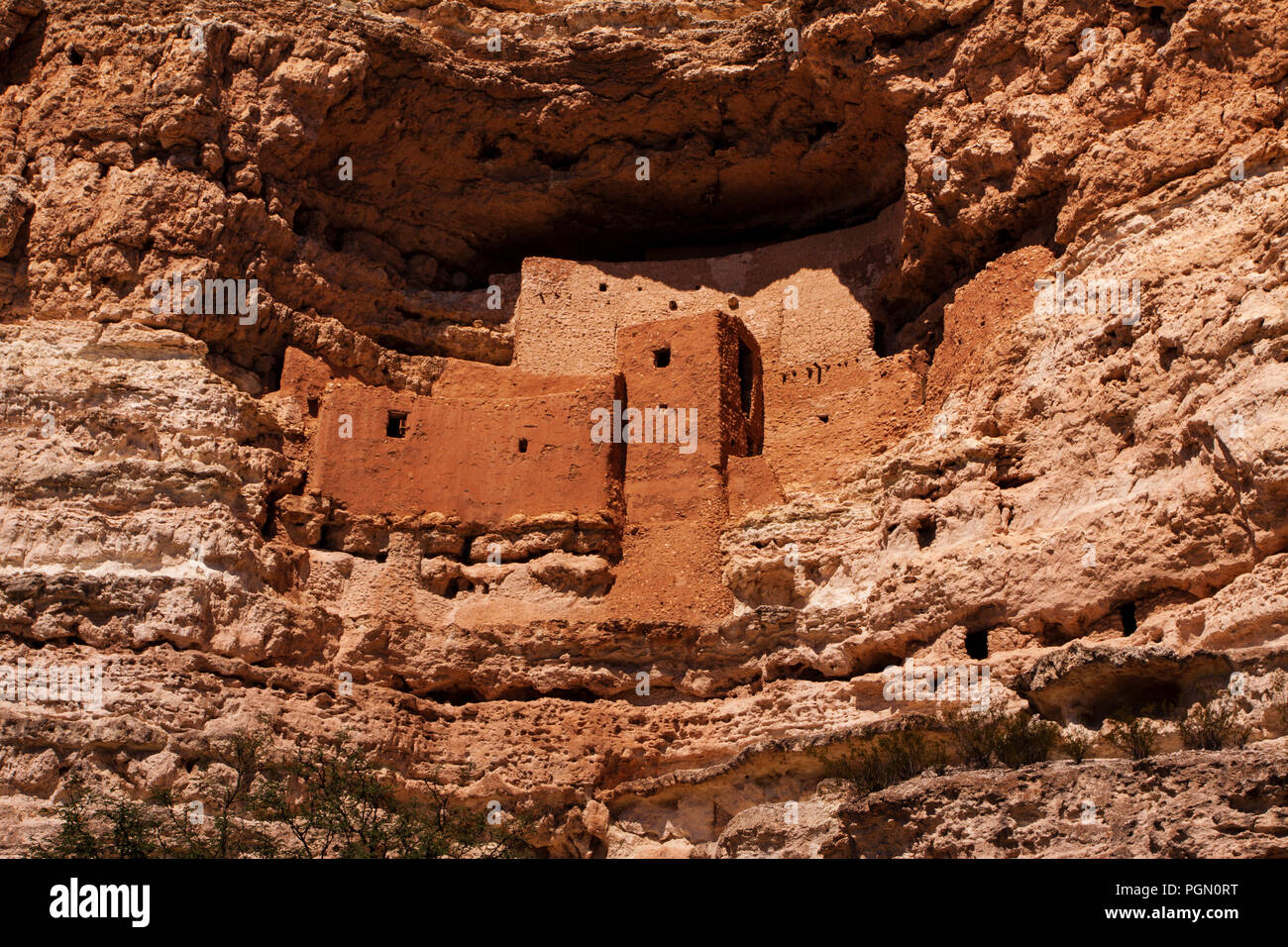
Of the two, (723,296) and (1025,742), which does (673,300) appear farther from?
(1025,742)

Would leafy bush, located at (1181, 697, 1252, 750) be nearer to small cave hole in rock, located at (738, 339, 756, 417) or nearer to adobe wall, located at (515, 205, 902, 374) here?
small cave hole in rock, located at (738, 339, 756, 417)

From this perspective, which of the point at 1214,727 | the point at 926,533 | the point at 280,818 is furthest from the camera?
the point at 926,533

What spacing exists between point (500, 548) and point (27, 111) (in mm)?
7711

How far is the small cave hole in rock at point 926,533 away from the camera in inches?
696

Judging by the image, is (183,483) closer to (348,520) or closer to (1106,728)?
(348,520)

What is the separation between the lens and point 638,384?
20812mm

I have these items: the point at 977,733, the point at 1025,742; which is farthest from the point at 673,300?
the point at 1025,742

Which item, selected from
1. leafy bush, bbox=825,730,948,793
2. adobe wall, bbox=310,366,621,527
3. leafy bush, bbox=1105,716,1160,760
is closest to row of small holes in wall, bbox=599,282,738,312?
adobe wall, bbox=310,366,621,527

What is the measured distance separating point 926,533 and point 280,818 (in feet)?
22.1

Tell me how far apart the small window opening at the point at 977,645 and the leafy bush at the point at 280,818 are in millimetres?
4412

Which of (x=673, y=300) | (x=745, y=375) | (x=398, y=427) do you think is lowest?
(x=398, y=427)

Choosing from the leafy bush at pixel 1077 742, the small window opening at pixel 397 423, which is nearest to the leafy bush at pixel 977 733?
the leafy bush at pixel 1077 742

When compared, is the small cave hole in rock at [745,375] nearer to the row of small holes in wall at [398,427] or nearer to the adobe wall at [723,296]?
the adobe wall at [723,296]

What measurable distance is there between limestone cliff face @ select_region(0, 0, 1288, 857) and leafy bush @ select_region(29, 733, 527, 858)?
38 cm
